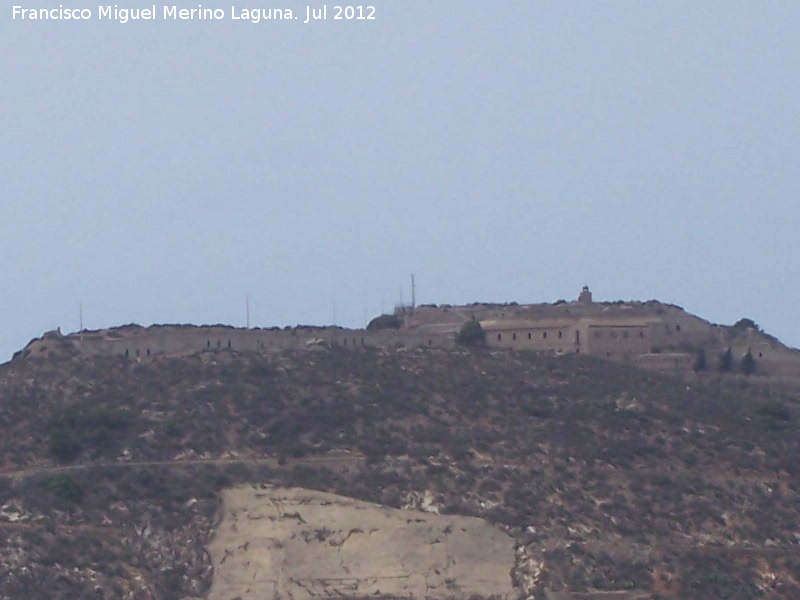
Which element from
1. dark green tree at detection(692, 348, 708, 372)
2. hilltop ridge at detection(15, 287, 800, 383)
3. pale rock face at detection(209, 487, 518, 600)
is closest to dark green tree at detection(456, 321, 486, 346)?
hilltop ridge at detection(15, 287, 800, 383)

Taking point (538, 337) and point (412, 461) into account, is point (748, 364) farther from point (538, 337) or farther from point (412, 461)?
point (412, 461)

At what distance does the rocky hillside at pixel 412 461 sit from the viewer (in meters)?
50.6

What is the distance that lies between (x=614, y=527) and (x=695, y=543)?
2.12m

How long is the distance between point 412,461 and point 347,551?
484cm

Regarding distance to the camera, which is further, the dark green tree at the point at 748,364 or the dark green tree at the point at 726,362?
the dark green tree at the point at 726,362

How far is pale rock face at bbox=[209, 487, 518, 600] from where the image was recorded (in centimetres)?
5078

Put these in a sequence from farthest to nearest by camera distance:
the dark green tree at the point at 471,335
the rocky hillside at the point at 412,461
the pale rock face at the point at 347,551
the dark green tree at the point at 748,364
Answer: the dark green tree at the point at 748,364 → the dark green tree at the point at 471,335 → the pale rock face at the point at 347,551 → the rocky hillside at the point at 412,461

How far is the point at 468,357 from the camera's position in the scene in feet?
213

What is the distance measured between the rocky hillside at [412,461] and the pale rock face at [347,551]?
514 mm

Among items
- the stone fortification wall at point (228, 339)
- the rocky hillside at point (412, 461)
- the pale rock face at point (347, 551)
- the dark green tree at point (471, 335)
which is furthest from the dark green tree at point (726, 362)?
the pale rock face at point (347, 551)

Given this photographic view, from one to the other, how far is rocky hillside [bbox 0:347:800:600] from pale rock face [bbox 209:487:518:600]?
514 mm

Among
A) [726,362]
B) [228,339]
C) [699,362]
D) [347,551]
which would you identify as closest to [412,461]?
[347,551]

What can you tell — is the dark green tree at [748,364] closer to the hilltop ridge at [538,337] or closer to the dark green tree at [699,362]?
the hilltop ridge at [538,337]

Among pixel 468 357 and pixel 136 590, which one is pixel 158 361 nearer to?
pixel 468 357
